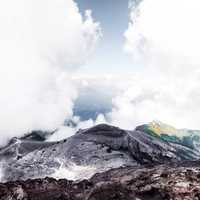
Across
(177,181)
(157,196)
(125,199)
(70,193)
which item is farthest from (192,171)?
(70,193)

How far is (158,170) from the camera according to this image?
6171 inches

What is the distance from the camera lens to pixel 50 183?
164m

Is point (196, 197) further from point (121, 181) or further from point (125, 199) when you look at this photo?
point (121, 181)

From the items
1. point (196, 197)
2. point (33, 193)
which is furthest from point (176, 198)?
point (33, 193)

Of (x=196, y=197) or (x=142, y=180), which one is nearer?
(x=196, y=197)

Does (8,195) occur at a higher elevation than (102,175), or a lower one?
higher

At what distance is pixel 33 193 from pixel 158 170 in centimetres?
4954

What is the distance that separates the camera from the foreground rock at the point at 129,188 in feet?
418

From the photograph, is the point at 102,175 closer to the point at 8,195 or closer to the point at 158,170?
the point at 158,170

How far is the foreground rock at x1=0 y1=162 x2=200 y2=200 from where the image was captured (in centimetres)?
12741

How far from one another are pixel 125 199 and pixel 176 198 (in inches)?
688

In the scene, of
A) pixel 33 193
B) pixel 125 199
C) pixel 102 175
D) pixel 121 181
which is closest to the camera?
pixel 125 199

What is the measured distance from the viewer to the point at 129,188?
143 metres

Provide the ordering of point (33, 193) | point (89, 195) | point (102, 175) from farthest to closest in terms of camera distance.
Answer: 1. point (102, 175)
2. point (33, 193)
3. point (89, 195)
